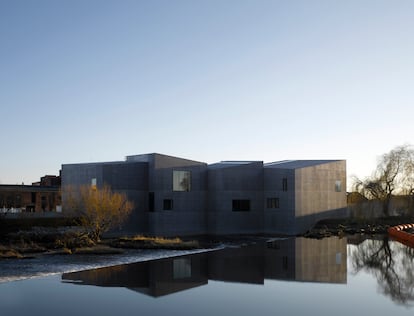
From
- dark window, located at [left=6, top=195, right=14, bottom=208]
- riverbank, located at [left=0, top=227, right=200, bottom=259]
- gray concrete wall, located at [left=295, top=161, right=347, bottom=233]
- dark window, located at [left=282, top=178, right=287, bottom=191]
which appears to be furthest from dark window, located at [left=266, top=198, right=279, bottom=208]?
dark window, located at [left=6, top=195, right=14, bottom=208]

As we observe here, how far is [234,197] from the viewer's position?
44.3 metres

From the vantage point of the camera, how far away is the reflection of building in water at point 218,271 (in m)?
16.9

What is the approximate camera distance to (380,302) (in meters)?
13.9

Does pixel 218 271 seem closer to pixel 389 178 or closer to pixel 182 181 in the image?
pixel 182 181

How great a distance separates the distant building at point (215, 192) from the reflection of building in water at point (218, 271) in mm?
16227

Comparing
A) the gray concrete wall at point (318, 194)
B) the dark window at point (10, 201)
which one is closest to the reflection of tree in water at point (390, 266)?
the gray concrete wall at point (318, 194)

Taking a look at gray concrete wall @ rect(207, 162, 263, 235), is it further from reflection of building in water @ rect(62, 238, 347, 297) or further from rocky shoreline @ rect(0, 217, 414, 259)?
reflection of building in water @ rect(62, 238, 347, 297)

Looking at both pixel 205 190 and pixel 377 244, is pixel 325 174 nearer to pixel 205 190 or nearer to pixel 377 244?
pixel 205 190

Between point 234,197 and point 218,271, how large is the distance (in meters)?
25.0

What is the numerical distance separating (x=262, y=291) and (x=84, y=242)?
1633 cm

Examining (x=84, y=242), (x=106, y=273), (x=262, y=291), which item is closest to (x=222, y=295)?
(x=262, y=291)

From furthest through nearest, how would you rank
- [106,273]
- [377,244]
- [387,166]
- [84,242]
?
[387,166]
[377,244]
[84,242]
[106,273]

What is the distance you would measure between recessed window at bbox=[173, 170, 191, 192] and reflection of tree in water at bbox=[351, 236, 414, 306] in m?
17.3

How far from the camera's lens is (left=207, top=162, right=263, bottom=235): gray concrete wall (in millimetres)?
44031
